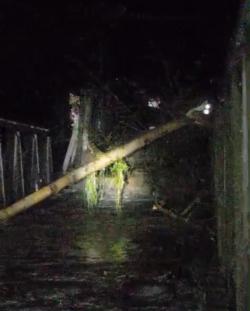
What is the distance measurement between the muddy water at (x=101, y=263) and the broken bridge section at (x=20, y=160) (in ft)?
2.37

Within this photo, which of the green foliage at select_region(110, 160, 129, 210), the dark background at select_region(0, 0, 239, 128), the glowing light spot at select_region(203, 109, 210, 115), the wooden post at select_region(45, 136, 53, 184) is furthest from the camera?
the wooden post at select_region(45, 136, 53, 184)

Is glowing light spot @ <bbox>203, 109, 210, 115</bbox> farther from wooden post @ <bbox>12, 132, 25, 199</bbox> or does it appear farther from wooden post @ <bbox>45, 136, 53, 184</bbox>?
wooden post @ <bbox>45, 136, 53, 184</bbox>

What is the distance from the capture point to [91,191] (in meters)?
13.8

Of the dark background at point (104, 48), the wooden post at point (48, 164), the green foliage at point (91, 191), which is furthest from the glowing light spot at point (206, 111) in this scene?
the wooden post at point (48, 164)

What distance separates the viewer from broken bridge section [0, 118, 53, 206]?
39.5ft

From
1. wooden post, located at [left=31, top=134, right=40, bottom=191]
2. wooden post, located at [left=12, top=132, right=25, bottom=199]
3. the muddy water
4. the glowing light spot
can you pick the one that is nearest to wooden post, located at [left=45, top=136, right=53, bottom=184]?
wooden post, located at [left=31, top=134, right=40, bottom=191]

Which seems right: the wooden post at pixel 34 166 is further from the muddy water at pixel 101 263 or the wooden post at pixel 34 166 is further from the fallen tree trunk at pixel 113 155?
the muddy water at pixel 101 263

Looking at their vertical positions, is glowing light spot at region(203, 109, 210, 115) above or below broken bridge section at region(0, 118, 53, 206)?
above

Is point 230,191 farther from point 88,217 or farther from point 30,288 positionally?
point 88,217

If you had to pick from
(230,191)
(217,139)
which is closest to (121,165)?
(217,139)

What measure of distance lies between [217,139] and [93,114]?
8.76 meters

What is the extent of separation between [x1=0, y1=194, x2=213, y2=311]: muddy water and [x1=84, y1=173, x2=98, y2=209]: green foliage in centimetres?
124

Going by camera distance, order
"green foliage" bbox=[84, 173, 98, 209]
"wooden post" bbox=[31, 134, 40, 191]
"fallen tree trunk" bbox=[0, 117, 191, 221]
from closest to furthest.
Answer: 1. "fallen tree trunk" bbox=[0, 117, 191, 221]
2. "green foliage" bbox=[84, 173, 98, 209]
3. "wooden post" bbox=[31, 134, 40, 191]

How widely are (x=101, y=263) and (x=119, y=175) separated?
5855 millimetres
